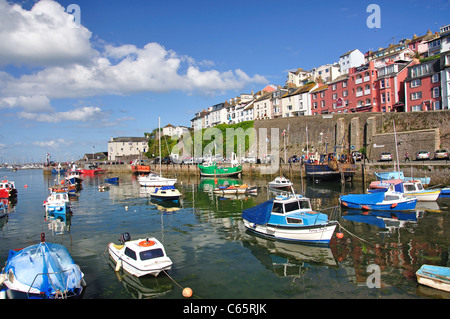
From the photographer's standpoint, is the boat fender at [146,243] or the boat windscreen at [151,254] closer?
the boat windscreen at [151,254]

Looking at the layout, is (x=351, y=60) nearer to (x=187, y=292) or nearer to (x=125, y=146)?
(x=187, y=292)

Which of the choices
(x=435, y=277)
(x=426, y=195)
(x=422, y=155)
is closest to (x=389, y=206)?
(x=426, y=195)

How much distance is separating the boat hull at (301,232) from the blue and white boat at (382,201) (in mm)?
10751

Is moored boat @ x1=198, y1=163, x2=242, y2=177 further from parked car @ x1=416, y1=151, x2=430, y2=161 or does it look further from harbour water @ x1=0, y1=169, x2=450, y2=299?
harbour water @ x1=0, y1=169, x2=450, y2=299

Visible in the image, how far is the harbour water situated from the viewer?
11398mm

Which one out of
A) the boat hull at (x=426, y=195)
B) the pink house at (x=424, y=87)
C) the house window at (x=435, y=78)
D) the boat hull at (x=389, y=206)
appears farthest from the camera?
the pink house at (x=424, y=87)

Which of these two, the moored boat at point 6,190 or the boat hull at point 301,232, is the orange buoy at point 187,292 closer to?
the boat hull at point 301,232

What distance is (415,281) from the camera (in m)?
11.5

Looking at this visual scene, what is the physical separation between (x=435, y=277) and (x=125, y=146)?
126 meters

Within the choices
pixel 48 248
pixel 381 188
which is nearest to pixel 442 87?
pixel 381 188

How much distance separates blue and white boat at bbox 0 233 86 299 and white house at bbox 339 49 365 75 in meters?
88.8

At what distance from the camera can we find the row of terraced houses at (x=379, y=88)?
4656cm

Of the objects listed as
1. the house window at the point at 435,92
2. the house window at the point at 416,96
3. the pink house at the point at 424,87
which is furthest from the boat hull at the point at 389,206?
the house window at the point at 416,96
